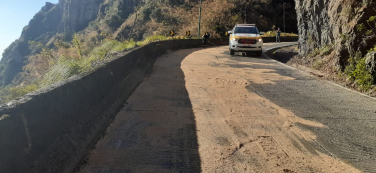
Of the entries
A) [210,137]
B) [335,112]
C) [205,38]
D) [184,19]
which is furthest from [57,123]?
[184,19]

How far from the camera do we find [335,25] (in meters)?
13.2

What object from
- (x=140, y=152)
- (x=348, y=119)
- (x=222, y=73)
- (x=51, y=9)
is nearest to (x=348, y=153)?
(x=348, y=119)

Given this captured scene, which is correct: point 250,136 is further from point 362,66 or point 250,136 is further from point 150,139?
point 362,66

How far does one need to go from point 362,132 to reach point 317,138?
1.01 meters

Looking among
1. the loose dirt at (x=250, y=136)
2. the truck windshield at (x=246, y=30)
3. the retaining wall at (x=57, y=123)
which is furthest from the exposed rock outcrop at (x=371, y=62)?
the truck windshield at (x=246, y=30)

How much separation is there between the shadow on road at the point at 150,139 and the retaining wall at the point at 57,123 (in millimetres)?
263

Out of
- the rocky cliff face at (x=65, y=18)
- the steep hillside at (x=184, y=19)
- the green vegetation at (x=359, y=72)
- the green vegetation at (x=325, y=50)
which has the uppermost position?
the rocky cliff face at (x=65, y=18)

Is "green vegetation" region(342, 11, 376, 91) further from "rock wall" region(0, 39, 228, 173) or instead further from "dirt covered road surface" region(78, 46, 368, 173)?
"rock wall" region(0, 39, 228, 173)

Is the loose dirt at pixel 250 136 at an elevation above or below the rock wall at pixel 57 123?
below

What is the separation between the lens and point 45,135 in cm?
360

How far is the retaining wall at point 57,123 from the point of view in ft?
9.86

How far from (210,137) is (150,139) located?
1.03 m

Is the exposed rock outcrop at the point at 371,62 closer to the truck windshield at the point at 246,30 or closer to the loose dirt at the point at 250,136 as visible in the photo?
the loose dirt at the point at 250,136

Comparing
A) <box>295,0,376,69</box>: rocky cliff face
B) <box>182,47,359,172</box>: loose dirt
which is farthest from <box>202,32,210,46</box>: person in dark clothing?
<box>182,47,359,172</box>: loose dirt
